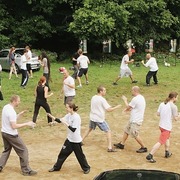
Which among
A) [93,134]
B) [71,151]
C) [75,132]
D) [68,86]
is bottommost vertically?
[93,134]

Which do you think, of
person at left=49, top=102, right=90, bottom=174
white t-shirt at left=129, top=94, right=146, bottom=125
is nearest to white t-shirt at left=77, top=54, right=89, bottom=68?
white t-shirt at left=129, top=94, right=146, bottom=125

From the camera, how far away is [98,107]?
10.5 m

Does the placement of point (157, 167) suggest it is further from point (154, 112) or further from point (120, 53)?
point (120, 53)

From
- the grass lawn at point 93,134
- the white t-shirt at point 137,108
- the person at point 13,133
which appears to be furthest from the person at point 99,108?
the person at point 13,133

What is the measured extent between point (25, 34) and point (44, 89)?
766 inches

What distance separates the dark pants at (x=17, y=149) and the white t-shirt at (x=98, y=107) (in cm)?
223

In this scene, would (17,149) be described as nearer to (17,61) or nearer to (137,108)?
(137,108)

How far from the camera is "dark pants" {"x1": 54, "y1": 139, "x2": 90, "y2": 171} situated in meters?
9.02

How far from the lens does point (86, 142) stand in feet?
37.9

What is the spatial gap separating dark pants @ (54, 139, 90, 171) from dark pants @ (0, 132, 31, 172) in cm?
68

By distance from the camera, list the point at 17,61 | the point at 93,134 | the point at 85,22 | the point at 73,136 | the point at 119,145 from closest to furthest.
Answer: the point at 73,136 → the point at 119,145 → the point at 93,134 → the point at 17,61 → the point at 85,22

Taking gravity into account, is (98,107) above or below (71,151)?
above

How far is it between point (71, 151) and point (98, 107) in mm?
1787

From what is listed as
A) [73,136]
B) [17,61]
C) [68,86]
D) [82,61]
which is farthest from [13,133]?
[17,61]
